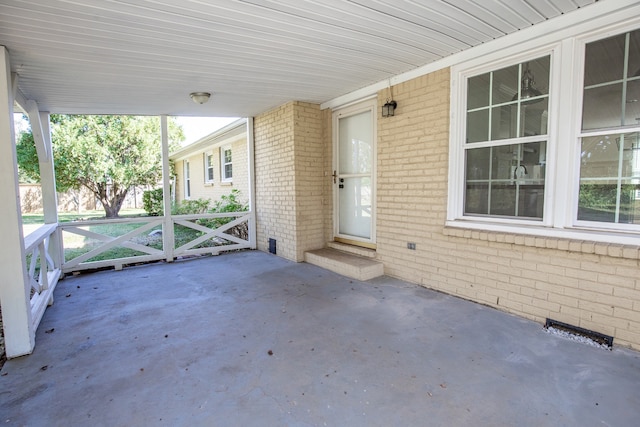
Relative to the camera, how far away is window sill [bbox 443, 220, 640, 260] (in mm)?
2541

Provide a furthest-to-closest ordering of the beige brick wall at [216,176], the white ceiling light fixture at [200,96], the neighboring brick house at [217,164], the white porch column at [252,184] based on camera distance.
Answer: the beige brick wall at [216,176] < the neighboring brick house at [217,164] < the white porch column at [252,184] < the white ceiling light fixture at [200,96]

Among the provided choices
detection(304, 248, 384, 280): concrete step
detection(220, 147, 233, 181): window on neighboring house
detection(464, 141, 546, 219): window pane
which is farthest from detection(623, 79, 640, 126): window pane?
detection(220, 147, 233, 181): window on neighboring house

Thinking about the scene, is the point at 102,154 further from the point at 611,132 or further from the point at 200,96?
the point at 611,132

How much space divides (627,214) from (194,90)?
5077 mm

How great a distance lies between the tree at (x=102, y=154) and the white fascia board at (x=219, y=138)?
119 centimetres

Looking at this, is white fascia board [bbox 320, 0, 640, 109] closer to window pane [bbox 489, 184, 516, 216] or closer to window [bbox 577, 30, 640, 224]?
window [bbox 577, 30, 640, 224]

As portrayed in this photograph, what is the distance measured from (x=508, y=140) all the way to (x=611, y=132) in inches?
31.8

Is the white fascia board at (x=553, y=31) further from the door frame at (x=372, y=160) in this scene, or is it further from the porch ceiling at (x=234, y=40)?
the door frame at (x=372, y=160)

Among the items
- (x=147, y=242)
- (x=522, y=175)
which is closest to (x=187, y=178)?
(x=147, y=242)

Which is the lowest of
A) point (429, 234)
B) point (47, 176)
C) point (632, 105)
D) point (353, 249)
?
point (353, 249)

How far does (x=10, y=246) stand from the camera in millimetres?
2629

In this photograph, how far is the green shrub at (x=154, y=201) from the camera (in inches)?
510

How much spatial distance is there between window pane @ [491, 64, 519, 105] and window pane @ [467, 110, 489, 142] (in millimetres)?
163

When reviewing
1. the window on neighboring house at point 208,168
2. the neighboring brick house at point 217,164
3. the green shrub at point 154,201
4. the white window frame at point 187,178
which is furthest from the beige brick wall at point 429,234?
the white window frame at point 187,178
